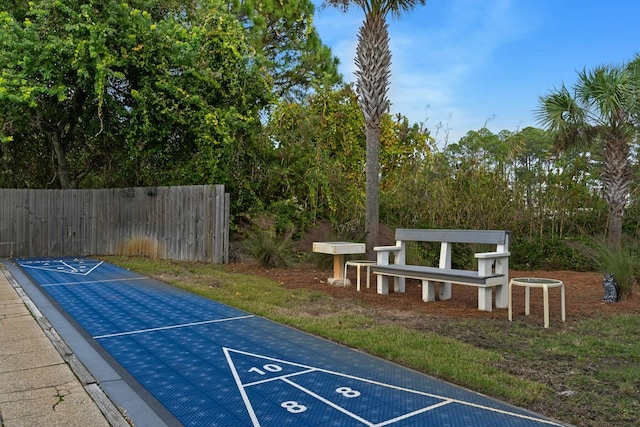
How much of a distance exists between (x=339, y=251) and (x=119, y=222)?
8.44 metres

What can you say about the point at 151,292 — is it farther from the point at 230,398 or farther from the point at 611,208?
the point at 611,208

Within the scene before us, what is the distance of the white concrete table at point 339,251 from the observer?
28.2 feet

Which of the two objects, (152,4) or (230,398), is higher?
(152,4)

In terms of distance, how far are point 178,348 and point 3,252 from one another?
1115 centimetres

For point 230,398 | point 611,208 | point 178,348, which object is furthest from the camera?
point 611,208

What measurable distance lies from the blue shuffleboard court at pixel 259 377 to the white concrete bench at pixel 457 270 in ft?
7.73

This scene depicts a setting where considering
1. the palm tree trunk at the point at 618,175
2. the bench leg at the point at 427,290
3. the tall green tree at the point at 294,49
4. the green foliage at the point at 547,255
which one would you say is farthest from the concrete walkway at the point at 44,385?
the tall green tree at the point at 294,49

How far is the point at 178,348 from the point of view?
481 cm

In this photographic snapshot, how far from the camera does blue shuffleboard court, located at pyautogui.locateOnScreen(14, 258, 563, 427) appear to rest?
10.7ft

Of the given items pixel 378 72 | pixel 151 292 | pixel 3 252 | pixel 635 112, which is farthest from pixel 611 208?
pixel 3 252

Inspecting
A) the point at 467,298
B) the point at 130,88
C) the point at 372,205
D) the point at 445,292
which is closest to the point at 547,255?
the point at 372,205

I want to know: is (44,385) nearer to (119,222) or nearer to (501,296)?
(501,296)

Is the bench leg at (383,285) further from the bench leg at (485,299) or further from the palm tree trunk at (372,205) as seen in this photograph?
the palm tree trunk at (372,205)

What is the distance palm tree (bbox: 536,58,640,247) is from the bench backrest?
195 inches
